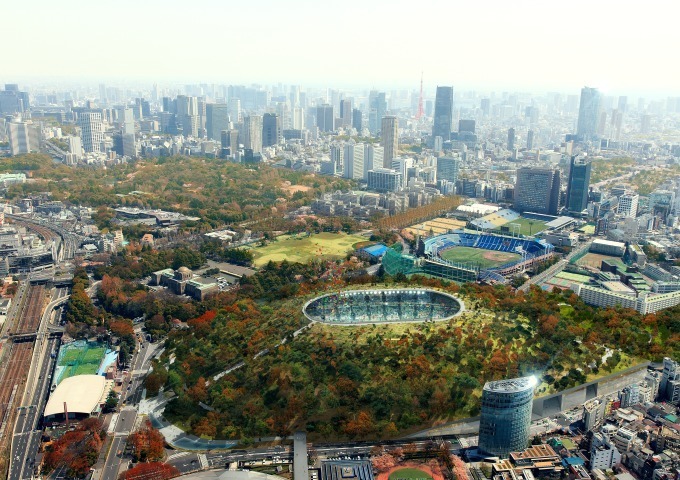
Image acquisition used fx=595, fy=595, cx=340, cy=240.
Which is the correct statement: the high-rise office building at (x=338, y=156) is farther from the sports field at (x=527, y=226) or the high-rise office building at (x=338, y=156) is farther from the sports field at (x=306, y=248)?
the sports field at (x=306, y=248)

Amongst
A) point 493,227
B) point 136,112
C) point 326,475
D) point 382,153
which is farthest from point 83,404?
point 136,112

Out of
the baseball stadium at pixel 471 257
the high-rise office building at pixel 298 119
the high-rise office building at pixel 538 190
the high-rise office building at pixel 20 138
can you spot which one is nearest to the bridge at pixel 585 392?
the baseball stadium at pixel 471 257

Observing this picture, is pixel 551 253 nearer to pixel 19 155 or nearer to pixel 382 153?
pixel 382 153

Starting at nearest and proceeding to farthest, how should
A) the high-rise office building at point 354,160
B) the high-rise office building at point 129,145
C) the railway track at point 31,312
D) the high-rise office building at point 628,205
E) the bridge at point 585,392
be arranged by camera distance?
the bridge at point 585,392, the railway track at point 31,312, the high-rise office building at point 628,205, the high-rise office building at point 354,160, the high-rise office building at point 129,145

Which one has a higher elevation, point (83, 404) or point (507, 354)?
point (507, 354)

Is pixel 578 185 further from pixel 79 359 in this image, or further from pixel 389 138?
pixel 79 359

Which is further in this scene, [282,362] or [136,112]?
[136,112]

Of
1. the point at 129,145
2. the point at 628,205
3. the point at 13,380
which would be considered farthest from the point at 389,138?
the point at 13,380
